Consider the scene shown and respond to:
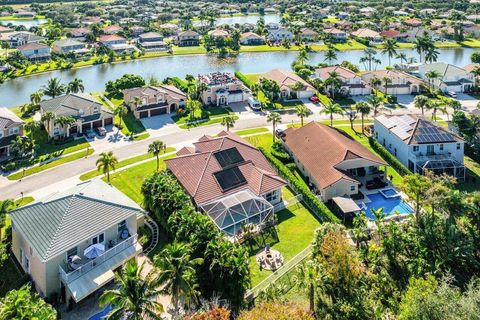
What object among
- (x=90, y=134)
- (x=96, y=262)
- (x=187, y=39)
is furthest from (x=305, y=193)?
(x=187, y=39)

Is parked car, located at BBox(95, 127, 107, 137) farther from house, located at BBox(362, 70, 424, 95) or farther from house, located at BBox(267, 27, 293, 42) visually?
house, located at BBox(267, 27, 293, 42)

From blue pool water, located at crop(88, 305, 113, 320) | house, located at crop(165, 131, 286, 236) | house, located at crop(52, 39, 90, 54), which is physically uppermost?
house, located at crop(52, 39, 90, 54)

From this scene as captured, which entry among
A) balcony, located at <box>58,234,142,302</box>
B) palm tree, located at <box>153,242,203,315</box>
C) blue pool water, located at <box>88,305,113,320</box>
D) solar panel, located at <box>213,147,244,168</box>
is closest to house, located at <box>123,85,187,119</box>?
solar panel, located at <box>213,147,244,168</box>

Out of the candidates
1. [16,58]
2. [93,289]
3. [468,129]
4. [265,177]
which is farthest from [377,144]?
[16,58]

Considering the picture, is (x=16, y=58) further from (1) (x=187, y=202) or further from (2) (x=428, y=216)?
(2) (x=428, y=216)

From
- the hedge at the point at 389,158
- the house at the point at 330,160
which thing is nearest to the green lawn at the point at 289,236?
the house at the point at 330,160
